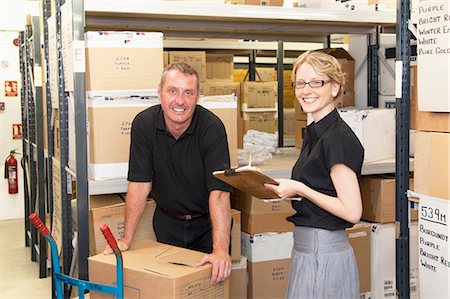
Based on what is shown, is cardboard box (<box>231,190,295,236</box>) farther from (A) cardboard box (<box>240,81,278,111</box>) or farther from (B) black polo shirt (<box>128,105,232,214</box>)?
(A) cardboard box (<box>240,81,278,111</box>)

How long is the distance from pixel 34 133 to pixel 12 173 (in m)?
2.11

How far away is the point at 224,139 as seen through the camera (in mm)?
2596

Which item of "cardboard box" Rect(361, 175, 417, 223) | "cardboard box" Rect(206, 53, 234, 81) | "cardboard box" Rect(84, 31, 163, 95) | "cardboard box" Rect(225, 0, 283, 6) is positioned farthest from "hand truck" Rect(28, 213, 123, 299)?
"cardboard box" Rect(206, 53, 234, 81)

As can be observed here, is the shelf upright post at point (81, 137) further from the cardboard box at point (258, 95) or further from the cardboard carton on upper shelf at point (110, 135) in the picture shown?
the cardboard box at point (258, 95)

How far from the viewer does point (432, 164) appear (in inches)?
91.0

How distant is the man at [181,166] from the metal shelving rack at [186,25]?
0.81 ft

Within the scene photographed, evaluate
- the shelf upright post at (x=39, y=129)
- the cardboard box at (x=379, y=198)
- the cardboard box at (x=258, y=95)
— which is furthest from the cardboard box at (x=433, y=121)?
the cardboard box at (x=258, y=95)

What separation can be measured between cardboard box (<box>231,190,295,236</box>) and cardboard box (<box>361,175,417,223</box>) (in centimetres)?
53

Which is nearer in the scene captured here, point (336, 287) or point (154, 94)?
point (336, 287)

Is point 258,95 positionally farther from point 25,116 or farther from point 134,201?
point 134,201

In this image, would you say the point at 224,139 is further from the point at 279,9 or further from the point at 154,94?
the point at 279,9

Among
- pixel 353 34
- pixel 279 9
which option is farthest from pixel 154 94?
pixel 353 34

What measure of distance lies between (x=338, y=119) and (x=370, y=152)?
1.47 meters

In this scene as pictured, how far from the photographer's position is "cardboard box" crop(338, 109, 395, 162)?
132 inches
